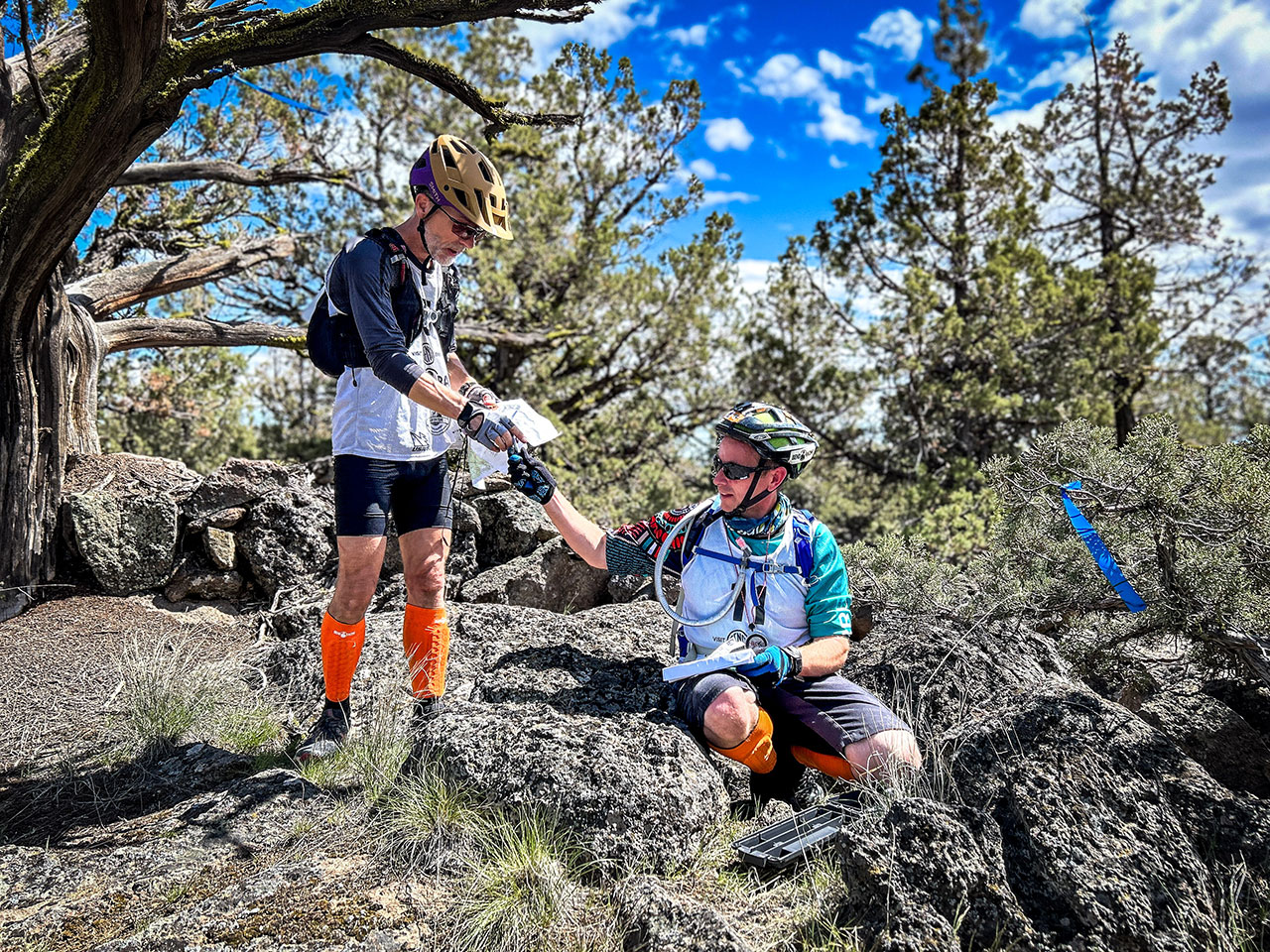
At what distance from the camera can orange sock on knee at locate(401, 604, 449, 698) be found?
11.2 feet

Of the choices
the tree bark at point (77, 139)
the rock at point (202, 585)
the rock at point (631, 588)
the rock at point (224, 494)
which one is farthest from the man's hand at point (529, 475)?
the rock at point (202, 585)

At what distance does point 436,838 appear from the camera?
2562 millimetres

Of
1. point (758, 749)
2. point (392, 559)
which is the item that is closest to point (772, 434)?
point (758, 749)

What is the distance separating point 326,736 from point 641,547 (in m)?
1.38

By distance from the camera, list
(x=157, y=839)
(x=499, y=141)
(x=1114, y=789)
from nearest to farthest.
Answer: (x=1114, y=789)
(x=157, y=839)
(x=499, y=141)

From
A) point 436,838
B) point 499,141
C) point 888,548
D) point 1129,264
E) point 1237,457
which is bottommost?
point 436,838

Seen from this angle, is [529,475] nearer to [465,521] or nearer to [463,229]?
[463,229]

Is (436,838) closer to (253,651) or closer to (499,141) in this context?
(253,651)

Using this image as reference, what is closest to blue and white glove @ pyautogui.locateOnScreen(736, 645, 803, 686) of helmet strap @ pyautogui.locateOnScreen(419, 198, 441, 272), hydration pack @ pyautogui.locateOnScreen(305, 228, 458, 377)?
hydration pack @ pyautogui.locateOnScreen(305, 228, 458, 377)

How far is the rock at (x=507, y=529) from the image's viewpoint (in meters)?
6.04

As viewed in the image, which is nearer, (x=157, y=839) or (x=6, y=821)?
(x=157, y=839)

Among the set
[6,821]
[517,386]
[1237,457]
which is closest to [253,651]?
[6,821]

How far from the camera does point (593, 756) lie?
105 inches

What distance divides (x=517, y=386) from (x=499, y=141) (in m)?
2.88
